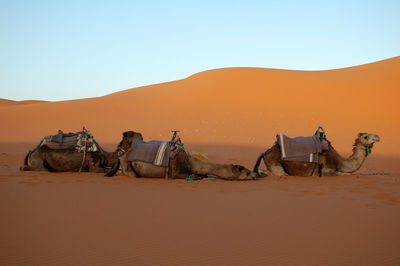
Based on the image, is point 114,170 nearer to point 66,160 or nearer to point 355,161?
point 66,160

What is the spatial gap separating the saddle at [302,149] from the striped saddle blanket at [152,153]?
2.75m

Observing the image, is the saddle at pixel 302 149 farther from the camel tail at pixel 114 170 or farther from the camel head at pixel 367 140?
the camel tail at pixel 114 170

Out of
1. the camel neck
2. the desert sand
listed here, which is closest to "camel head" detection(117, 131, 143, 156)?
the desert sand

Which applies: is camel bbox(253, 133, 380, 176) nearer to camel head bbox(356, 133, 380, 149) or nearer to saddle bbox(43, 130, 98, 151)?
camel head bbox(356, 133, 380, 149)

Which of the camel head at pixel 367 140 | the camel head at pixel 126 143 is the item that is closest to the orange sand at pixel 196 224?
the camel head at pixel 126 143

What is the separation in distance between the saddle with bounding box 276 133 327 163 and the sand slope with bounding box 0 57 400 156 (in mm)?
11210

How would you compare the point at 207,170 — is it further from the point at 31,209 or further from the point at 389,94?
the point at 389,94

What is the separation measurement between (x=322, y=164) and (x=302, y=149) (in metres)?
0.65

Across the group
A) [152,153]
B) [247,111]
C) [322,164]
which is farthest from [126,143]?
[247,111]

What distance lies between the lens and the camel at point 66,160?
988 centimetres

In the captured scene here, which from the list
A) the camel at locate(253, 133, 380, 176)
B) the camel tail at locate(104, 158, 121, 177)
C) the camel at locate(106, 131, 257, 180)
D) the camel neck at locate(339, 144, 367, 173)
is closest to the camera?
the camel at locate(106, 131, 257, 180)

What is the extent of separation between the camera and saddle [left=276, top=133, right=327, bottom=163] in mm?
9656

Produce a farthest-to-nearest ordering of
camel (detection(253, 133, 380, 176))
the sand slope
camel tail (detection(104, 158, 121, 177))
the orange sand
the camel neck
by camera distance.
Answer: the sand slope < the camel neck < camel (detection(253, 133, 380, 176)) < camel tail (detection(104, 158, 121, 177)) < the orange sand

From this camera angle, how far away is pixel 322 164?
32.4 ft
